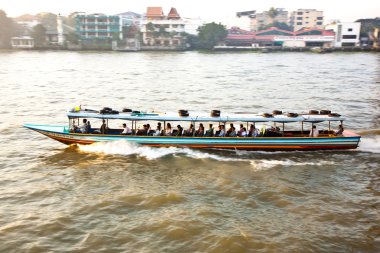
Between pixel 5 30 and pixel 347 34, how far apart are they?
7736 cm

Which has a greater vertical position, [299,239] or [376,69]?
[376,69]

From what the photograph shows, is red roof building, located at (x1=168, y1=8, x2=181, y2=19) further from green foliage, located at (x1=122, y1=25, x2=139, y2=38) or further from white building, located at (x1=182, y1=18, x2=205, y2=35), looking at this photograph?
green foliage, located at (x1=122, y1=25, x2=139, y2=38)

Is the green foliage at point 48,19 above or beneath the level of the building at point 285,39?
above

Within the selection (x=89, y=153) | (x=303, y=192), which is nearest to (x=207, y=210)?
(x=303, y=192)

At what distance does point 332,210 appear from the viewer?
10.8 meters

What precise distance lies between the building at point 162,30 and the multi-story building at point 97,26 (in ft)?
21.5

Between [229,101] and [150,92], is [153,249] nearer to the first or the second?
[229,101]

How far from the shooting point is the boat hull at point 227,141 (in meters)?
15.0

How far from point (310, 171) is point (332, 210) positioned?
2.96 metres

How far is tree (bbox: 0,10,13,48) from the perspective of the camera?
88.4m

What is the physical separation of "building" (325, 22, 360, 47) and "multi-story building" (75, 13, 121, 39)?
4780cm

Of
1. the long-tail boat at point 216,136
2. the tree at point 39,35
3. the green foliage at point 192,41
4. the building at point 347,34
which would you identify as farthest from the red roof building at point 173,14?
the long-tail boat at point 216,136

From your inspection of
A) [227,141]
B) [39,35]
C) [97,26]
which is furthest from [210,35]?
[227,141]

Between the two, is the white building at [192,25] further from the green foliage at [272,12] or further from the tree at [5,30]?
the tree at [5,30]
